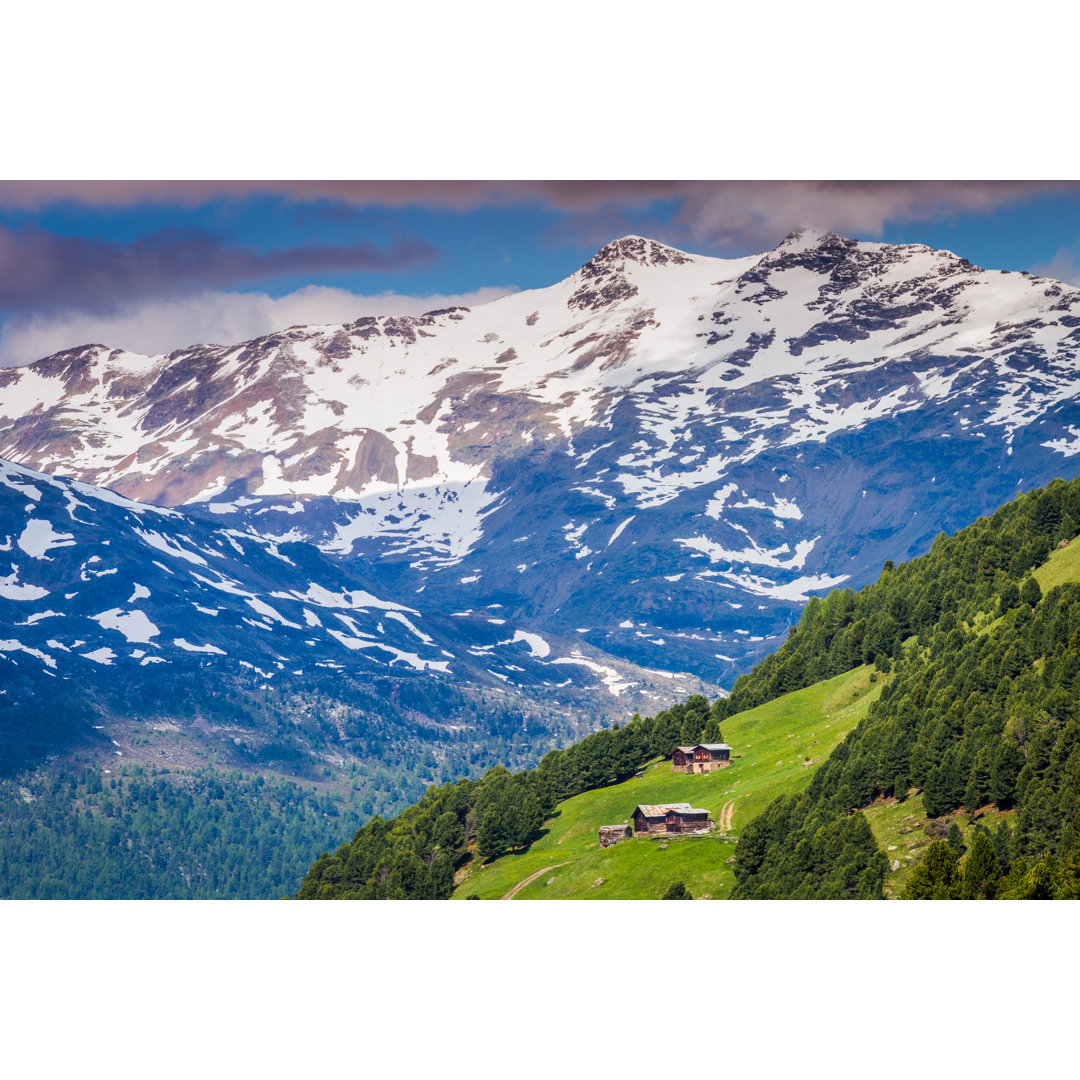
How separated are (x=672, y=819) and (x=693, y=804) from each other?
16.0 ft

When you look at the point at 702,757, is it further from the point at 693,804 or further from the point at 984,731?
the point at 984,731

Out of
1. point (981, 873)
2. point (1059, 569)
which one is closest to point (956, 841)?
point (981, 873)

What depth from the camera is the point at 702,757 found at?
112312 mm

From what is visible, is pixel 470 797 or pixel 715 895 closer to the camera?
pixel 715 895

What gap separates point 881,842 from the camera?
73.6 meters

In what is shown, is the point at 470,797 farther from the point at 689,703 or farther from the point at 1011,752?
the point at 1011,752

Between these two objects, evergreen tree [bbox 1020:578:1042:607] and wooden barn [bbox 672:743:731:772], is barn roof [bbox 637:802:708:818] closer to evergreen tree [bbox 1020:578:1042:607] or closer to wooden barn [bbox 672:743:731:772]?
wooden barn [bbox 672:743:731:772]

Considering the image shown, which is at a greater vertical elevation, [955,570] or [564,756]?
[955,570]

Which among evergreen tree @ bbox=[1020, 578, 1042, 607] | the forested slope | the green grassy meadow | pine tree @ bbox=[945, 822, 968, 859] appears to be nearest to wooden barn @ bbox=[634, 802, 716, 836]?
the forested slope

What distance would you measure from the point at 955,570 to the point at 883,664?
10.8 meters

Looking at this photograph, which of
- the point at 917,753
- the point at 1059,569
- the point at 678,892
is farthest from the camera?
the point at 1059,569

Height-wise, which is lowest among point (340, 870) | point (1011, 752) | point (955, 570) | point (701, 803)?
point (340, 870)

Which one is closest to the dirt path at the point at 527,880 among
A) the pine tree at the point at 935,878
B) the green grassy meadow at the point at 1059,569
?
the pine tree at the point at 935,878

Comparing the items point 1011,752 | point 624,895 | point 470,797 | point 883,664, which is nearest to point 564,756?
point 470,797
